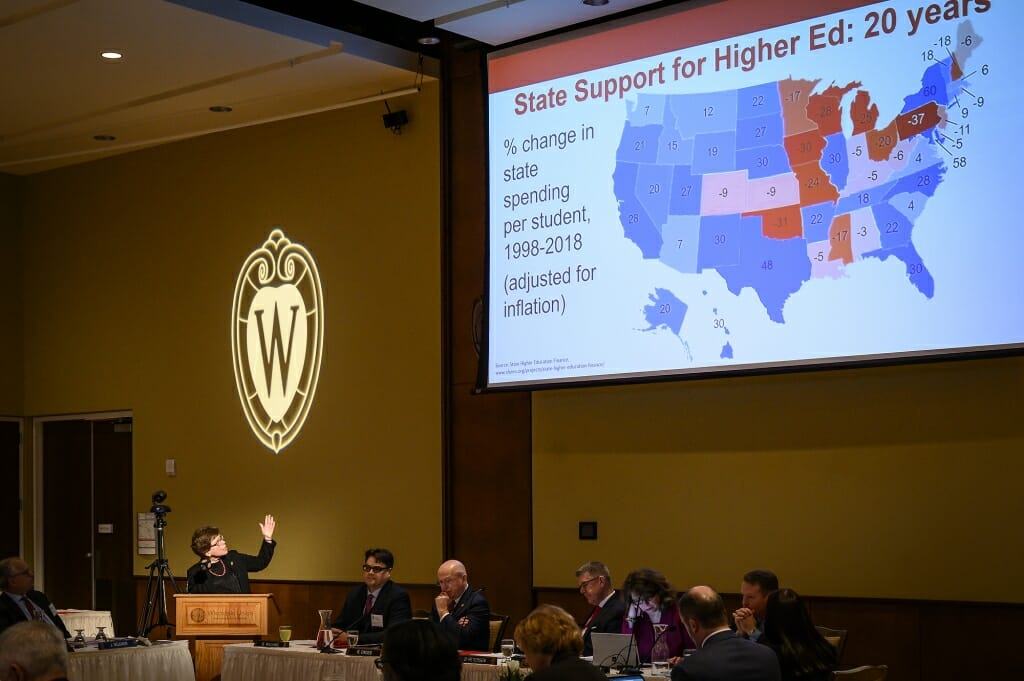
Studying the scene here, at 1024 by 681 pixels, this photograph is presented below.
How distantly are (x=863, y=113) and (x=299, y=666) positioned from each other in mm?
3936

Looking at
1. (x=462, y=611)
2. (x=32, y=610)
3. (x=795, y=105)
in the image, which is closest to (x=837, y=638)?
(x=462, y=611)

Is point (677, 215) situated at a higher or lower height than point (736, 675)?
higher

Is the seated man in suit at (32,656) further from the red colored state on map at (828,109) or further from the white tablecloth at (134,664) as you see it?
the red colored state on map at (828,109)

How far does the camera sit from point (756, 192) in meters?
6.96

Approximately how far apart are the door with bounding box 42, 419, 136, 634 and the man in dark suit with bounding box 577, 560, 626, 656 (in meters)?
5.33

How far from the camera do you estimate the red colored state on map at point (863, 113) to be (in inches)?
259

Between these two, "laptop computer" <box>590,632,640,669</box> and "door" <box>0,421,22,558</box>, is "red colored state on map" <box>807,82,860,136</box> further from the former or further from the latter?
"door" <box>0,421,22,558</box>

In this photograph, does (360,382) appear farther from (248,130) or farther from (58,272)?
(58,272)

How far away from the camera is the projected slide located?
20.5 ft

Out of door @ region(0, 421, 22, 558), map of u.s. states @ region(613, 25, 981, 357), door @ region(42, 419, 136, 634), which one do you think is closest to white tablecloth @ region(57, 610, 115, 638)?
door @ region(42, 419, 136, 634)

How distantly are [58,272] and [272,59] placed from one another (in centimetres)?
374

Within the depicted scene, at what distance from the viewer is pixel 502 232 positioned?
26.4 feet

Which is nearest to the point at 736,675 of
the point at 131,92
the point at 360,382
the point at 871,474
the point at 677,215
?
Answer: the point at 871,474

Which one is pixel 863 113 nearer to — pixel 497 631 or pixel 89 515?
pixel 497 631
